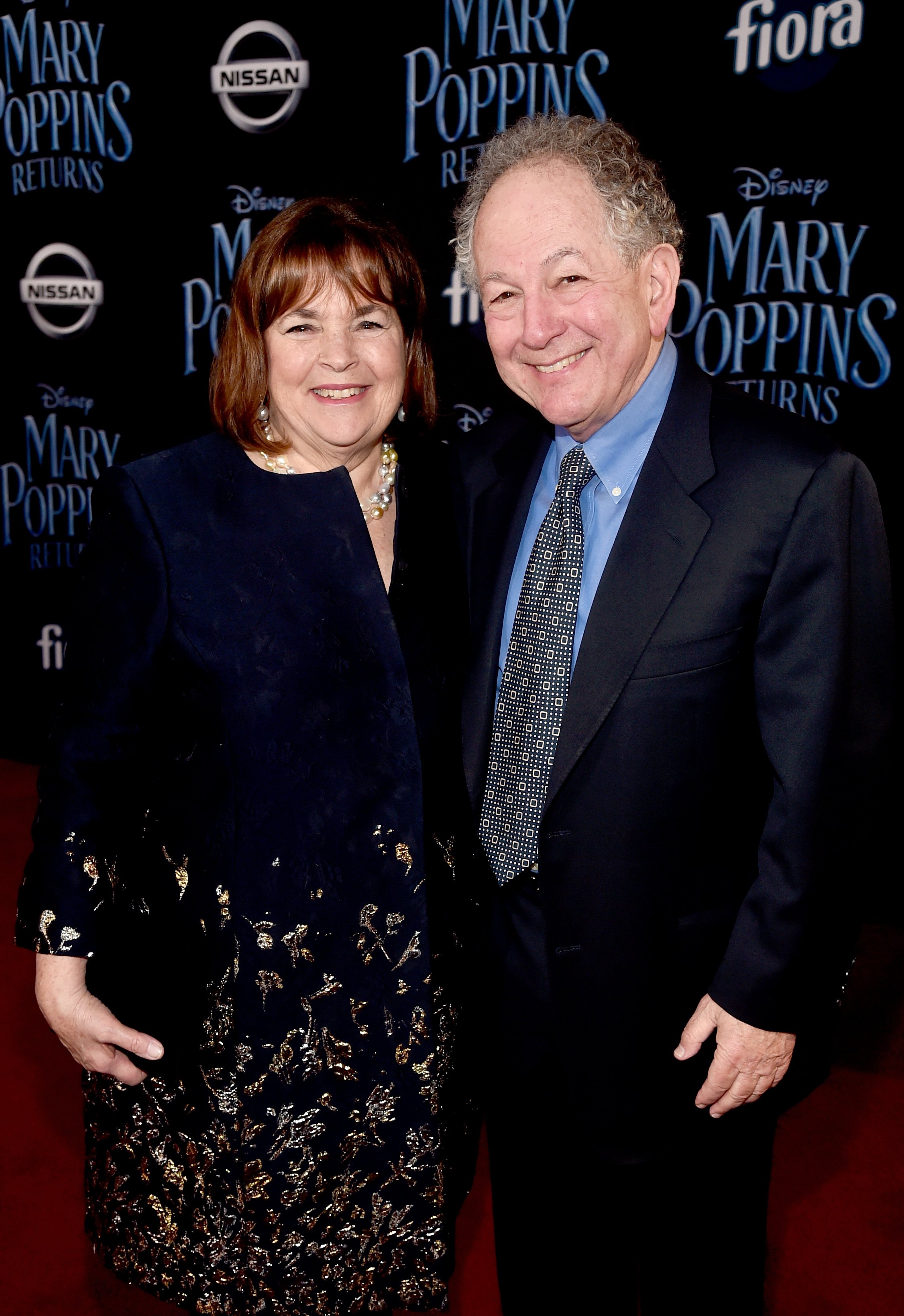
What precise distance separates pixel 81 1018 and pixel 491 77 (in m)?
3.60

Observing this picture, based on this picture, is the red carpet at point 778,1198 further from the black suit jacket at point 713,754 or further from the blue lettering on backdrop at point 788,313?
the blue lettering on backdrop at point 788,313

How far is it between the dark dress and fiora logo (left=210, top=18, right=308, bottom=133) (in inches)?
129

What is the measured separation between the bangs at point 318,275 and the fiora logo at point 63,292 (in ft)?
12.1

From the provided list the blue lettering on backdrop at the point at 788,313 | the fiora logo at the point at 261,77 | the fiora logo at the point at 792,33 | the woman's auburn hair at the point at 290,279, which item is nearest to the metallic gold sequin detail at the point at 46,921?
the woman's auburn hair at the point at 290,279

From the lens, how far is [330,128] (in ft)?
13.9

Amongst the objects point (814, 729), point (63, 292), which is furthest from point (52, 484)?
point (814, 729)

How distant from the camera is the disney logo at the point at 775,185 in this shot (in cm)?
354

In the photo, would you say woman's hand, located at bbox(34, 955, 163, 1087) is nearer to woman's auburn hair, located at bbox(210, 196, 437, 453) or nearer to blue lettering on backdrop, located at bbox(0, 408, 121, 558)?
woman's auburn hair, located at bbox(210, 196, 437, 453)

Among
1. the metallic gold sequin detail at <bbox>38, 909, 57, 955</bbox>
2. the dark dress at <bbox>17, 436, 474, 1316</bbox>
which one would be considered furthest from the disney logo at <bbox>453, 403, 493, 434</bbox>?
the metallic gold sequin detail at <bbox>38, 909, 57, 955</bbox>

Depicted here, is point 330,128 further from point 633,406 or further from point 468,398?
point 633,406

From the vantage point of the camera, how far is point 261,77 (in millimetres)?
4328

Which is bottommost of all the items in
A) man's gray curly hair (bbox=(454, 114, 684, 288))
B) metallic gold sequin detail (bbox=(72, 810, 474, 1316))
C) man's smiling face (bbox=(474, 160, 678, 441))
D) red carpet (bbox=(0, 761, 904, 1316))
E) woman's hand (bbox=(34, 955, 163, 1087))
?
red carpet (bbox=(0, 761, 904, 1316))

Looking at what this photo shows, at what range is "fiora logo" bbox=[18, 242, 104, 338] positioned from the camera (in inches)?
192

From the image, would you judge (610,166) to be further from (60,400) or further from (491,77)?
(60,400)
